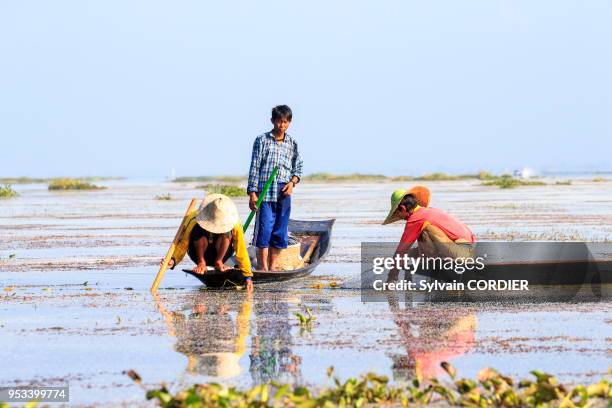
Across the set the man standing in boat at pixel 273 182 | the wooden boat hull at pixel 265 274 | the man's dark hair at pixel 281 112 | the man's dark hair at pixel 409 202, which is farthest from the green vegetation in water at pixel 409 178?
the man's dark hair at pixel 409 202

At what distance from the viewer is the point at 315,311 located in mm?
9570

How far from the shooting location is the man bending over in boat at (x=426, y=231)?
1055 centimetres

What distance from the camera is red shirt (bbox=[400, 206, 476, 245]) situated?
10.5 m

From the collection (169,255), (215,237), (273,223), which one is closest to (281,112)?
(273,223)

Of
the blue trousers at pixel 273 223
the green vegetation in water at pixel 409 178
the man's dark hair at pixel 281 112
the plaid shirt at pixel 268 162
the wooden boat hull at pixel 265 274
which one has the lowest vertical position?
the green vegetation in water at pixel 409 178

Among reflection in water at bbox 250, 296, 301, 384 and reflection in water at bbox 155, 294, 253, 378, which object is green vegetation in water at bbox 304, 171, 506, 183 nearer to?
reflection in water at bbox 155, 294, 253, 378

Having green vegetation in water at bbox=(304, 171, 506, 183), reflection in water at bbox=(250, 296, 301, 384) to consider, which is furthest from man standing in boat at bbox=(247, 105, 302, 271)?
green vegetation in water at bbox=(304, 171, 506, 183)

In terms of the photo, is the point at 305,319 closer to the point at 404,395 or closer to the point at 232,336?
the point at 232,336

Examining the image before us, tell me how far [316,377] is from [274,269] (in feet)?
18.5

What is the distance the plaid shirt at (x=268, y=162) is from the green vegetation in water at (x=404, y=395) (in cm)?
587

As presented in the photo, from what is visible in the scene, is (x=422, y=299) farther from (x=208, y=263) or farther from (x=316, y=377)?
(x=316, y=377)

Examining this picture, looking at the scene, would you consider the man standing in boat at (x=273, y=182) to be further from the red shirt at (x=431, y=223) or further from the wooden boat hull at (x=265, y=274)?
the red shirt at (x=431, y=223)

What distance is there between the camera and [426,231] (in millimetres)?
10570

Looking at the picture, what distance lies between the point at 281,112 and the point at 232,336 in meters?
3.95
